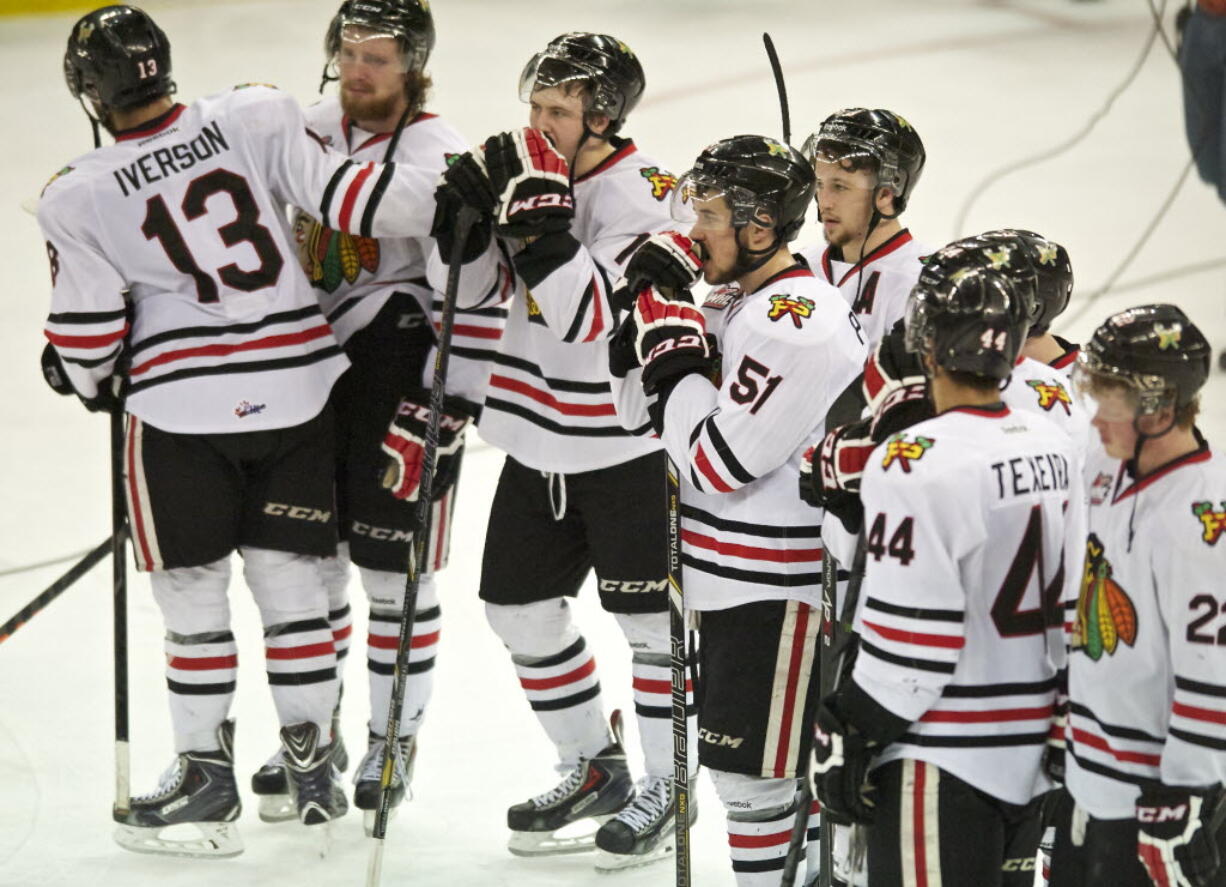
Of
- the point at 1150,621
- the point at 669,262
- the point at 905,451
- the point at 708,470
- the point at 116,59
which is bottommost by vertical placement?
the point at 1150,621

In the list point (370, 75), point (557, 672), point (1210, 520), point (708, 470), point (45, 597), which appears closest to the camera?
point (1210, 520)

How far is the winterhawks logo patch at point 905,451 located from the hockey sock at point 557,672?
4.61ft

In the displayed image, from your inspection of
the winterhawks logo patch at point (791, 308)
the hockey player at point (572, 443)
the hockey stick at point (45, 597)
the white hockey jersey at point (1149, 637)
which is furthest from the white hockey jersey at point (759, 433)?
the hockey stick at point (45, 597)

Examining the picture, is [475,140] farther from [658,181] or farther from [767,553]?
[767,553]

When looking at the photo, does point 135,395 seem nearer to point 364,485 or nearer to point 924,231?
point 364,485

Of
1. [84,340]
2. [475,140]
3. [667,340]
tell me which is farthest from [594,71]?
[475,140]

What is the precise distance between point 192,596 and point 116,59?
103 centimetres

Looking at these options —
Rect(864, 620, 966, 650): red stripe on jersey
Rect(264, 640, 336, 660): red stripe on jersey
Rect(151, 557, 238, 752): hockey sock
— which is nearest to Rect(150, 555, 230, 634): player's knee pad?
Rect(151, 557, 238, 752): hockey sock

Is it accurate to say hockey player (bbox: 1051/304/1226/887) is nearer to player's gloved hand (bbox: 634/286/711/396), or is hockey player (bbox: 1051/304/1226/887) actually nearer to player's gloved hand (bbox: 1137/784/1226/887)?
player's gloved hand (bbox: 1137/784/1226/887)

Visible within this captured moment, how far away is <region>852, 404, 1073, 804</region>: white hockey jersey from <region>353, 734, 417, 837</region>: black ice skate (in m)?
1.44

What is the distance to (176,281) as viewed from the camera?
3.44 metres

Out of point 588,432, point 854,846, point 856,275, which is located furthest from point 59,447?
point 854,846

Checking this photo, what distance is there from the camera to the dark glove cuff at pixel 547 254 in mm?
3201

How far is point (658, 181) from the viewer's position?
11.0 feet
